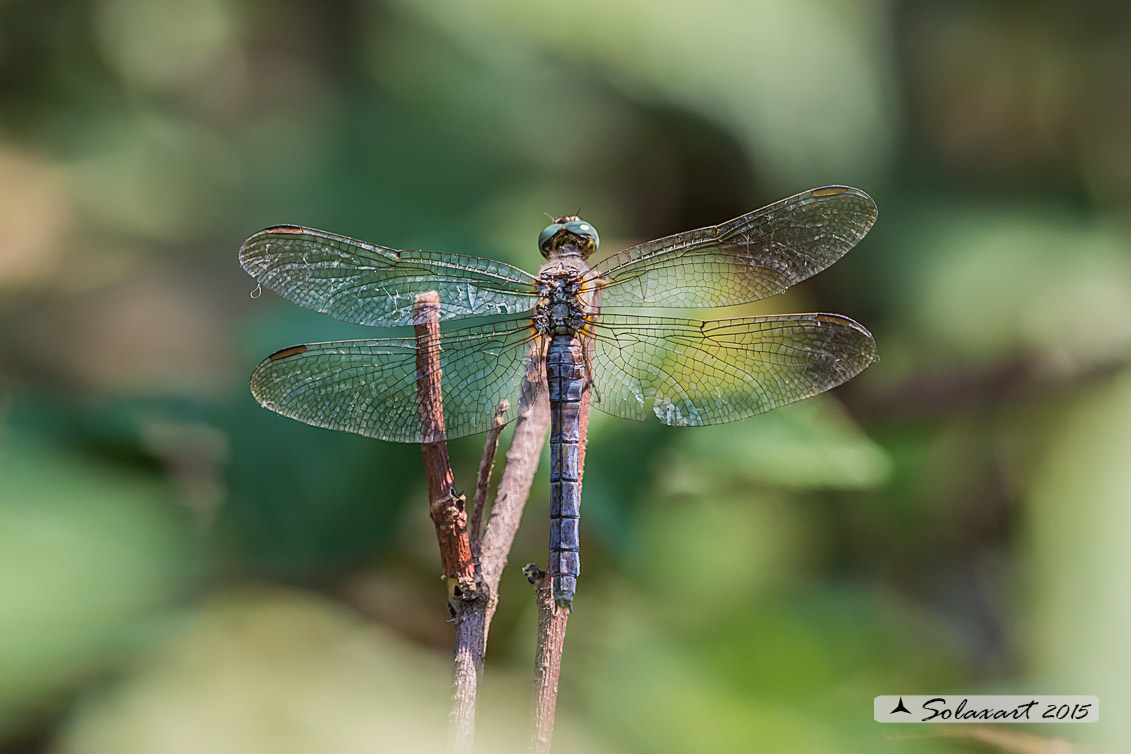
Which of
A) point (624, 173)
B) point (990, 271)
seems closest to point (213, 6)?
point (624, 173)

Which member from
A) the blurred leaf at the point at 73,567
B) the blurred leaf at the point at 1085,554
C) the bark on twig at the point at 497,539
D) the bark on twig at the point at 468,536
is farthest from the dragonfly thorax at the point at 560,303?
the blurred leaf at the point at 1085,554

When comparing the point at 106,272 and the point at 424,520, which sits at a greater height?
the point at 106,272

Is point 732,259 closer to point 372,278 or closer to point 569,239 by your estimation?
point 569,239

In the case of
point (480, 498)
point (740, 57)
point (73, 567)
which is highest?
point (740, 57)

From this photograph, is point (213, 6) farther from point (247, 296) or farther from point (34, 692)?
point (34, 692)

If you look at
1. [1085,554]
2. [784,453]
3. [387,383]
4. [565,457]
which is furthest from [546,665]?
[1085,554]

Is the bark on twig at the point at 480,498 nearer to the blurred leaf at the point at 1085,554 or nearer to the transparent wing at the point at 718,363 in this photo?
the transparent wing at the point at 718,363
